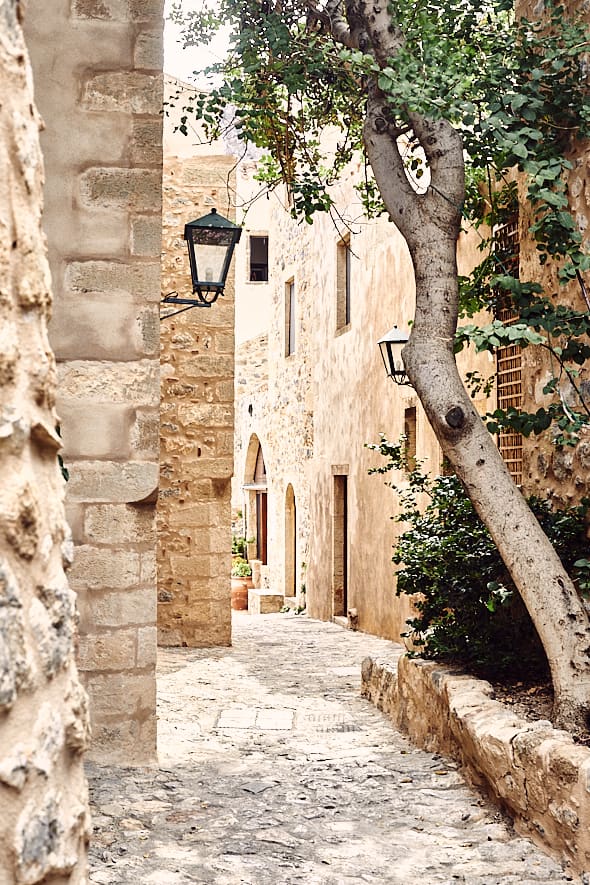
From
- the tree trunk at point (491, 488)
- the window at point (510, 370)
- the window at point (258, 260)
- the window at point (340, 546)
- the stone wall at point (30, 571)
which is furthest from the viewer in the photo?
the window at point (258, 260)

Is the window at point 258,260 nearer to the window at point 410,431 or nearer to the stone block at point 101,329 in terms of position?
the window at point 410,431

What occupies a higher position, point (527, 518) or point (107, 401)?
point (107, 401)

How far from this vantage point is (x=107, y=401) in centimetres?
452

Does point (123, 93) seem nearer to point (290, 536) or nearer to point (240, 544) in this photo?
point (290, 536)

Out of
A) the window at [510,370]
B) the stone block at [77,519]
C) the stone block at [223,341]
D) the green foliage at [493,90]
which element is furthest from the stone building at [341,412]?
the stone block at [77,519]

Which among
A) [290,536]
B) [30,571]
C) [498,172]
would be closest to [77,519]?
[498,172]

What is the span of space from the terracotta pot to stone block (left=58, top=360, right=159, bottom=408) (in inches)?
528

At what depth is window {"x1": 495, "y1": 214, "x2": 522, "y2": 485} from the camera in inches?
230

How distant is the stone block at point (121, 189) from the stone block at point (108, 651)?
200 cm

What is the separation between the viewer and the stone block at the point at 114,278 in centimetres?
450

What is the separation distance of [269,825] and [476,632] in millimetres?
1490

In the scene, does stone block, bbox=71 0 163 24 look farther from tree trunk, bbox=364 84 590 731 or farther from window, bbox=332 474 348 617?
window, bbox=332 474 348 617

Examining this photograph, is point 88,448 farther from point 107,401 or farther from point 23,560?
point 23,560

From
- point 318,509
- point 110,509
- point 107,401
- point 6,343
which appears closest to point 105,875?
point 110,509
